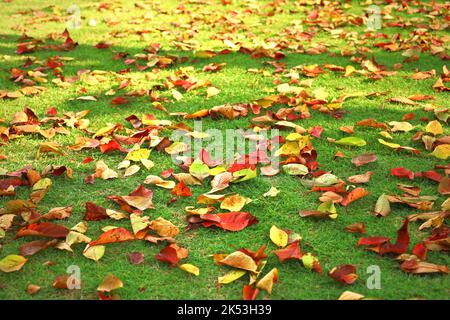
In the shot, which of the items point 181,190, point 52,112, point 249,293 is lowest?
point 249,293

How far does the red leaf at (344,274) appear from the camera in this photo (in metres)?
2.35

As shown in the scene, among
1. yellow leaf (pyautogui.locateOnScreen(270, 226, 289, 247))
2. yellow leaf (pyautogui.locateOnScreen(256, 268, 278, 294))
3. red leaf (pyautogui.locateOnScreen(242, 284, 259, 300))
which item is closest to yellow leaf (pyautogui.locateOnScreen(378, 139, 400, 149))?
yellow leaf (pyautogui.locateOnScreen(270, 226, 289, 247))

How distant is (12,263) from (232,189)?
4.16ft

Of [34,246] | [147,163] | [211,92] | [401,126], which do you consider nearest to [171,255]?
[34,246]

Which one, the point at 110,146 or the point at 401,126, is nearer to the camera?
the point at 110,146

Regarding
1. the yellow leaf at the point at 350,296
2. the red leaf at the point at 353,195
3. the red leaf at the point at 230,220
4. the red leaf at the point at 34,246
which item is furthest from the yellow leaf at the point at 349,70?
the red leaf at the point at 34,246

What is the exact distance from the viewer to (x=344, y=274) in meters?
2.37

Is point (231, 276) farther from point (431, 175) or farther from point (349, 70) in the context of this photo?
point (349, 70)

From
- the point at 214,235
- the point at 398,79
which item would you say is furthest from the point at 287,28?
the point at 214,235

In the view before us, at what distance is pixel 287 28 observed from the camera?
619cm

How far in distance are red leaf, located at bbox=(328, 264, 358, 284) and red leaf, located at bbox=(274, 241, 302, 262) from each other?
185 mm

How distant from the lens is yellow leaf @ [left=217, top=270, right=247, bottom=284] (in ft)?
7.85

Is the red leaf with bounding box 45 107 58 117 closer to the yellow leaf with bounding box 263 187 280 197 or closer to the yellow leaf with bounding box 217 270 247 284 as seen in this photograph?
the yellow leaf with bounding box 263 187 280 197

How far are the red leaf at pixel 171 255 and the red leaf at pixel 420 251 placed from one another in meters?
1.10
